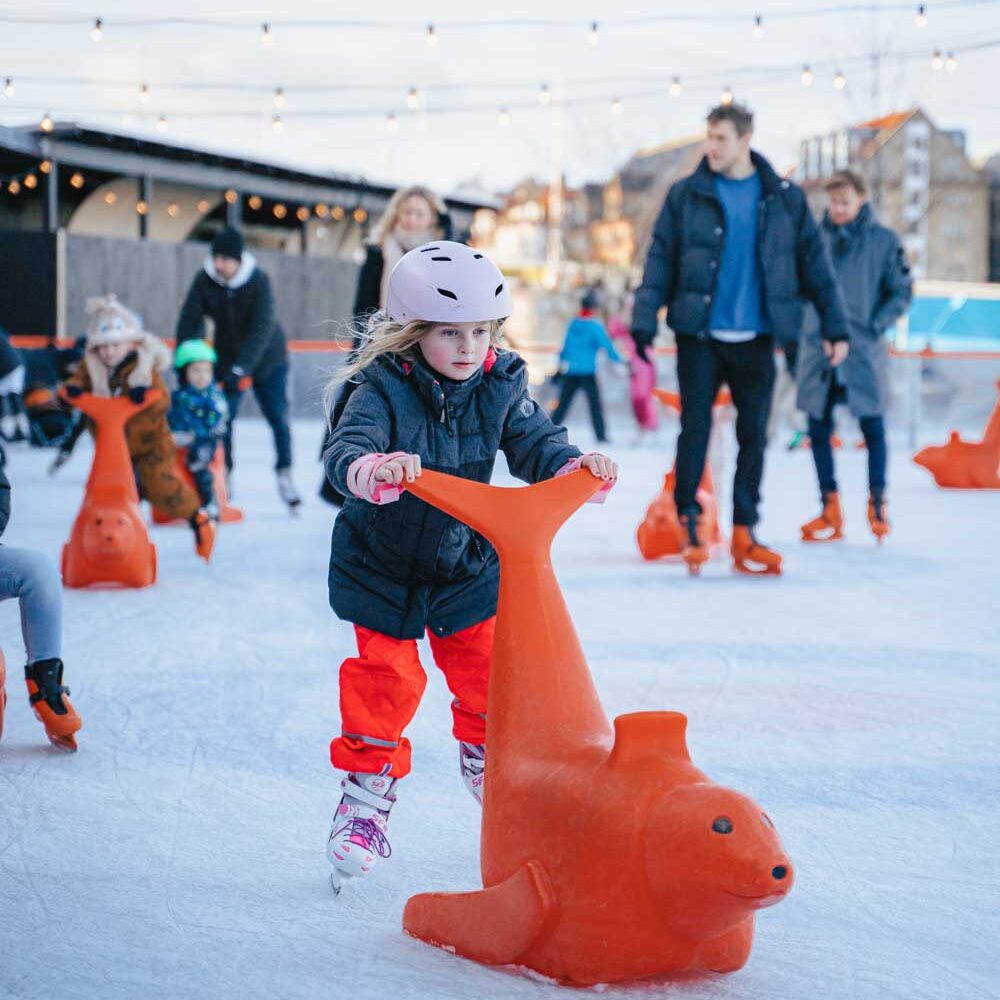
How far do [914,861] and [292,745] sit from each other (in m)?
1.38

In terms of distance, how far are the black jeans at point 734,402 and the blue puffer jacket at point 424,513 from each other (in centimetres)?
331

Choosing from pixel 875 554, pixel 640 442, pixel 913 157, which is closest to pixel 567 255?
pixel 913 157

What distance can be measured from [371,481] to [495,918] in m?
0.64

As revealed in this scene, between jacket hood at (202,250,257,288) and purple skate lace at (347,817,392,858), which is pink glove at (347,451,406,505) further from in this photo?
jacket hood at (202,250,257,288)

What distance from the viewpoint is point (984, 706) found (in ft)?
12.0

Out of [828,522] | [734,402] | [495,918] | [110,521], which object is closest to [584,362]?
[828,522]

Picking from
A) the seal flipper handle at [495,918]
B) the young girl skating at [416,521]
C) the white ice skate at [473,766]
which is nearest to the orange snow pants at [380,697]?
the young girl skating at [416,521]

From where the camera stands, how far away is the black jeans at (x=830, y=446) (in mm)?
6922

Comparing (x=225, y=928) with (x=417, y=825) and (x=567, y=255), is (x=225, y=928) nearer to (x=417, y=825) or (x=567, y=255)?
(x=417, y=825)

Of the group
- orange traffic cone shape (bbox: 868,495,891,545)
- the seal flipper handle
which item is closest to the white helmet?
the seal flipper handle

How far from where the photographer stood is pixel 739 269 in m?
5.73

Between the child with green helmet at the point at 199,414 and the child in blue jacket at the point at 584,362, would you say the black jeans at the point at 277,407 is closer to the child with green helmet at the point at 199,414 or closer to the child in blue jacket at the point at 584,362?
the child with green helmet at the point at 199,414

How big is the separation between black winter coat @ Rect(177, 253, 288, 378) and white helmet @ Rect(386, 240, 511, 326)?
5239mm

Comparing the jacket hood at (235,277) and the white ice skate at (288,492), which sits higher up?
the jacket hood at (235,277)
